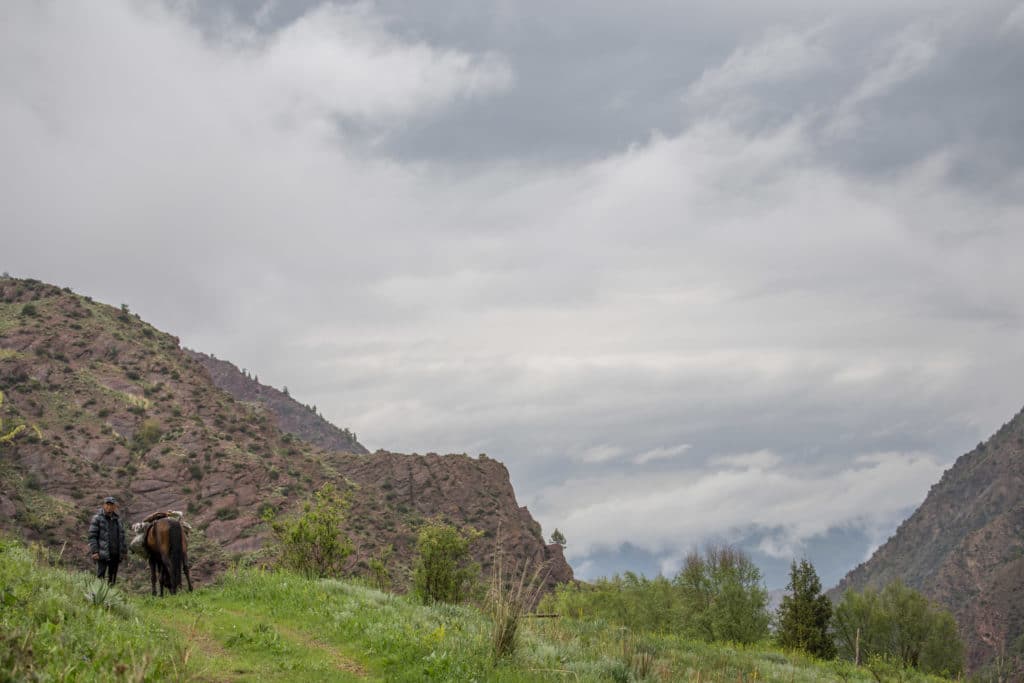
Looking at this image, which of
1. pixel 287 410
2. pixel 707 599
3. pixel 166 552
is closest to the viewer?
pixel 166 552

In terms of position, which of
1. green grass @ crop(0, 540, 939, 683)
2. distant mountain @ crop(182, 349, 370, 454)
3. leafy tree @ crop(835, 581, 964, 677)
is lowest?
leafy tree @ crop(835, 581, 964, 677)

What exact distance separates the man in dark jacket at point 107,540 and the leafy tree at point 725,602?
41.4 m

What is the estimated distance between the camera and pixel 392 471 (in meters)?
94.8

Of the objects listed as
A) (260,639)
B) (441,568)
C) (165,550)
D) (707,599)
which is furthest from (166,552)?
(707,599)

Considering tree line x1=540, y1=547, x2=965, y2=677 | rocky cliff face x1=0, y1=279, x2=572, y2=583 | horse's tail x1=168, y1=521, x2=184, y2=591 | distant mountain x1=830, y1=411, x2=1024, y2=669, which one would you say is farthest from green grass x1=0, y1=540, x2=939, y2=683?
distant mountain x1=830, y1=411, x2=1024, y2=669

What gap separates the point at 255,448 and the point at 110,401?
49.7 feet

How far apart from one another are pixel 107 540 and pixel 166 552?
1687mm

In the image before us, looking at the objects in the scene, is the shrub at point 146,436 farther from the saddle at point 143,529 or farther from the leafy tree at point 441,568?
the saddle at point 143,529

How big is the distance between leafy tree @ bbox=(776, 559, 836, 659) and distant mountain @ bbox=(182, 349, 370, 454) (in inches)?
3826

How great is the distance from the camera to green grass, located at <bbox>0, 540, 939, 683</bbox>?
8844mm

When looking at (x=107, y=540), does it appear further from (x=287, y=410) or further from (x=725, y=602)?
(x=287, y=410)

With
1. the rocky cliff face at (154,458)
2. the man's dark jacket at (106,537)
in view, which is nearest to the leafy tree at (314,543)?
the man's dark jacket at (106,537)

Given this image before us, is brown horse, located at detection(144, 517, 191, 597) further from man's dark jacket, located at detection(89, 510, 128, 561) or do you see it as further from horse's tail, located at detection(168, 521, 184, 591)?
man's dark jacket, located at detection(89, 510, 128, 561)

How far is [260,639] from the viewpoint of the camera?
44.9ft
